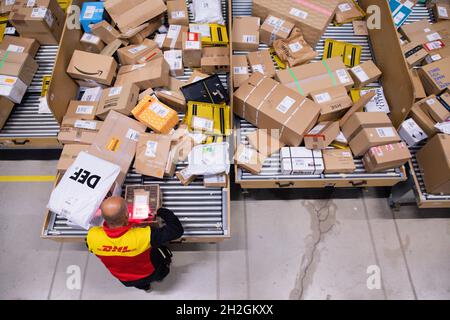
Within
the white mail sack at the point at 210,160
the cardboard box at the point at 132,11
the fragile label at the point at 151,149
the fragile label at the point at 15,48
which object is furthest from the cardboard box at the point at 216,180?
the fragile label at the point at 15,48

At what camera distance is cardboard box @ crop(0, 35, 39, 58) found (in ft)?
10.6

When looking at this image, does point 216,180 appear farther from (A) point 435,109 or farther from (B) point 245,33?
(A) point 435,109

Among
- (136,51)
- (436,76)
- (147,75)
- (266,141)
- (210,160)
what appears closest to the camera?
(210,160)

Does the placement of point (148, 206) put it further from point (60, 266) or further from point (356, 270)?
point (356, 270)

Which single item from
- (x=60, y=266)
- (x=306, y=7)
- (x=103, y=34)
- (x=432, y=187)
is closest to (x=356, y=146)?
(x=432, y=187)

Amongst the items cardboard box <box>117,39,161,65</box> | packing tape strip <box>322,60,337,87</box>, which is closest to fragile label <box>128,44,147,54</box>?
cardboard box <box>117,39,161,65</box>

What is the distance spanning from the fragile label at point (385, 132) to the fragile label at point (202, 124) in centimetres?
142

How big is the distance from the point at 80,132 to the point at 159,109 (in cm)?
72

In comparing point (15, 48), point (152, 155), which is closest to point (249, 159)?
point (152, 155)

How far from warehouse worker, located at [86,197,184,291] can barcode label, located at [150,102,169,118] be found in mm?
879

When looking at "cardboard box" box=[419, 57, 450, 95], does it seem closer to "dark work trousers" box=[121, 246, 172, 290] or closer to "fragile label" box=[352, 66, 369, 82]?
"fragile label" box=[352, 66, 369, 82]

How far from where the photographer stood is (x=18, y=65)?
307 centimetres

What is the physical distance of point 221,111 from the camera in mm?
A: 2887

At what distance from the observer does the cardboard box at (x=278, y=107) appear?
271 cm
